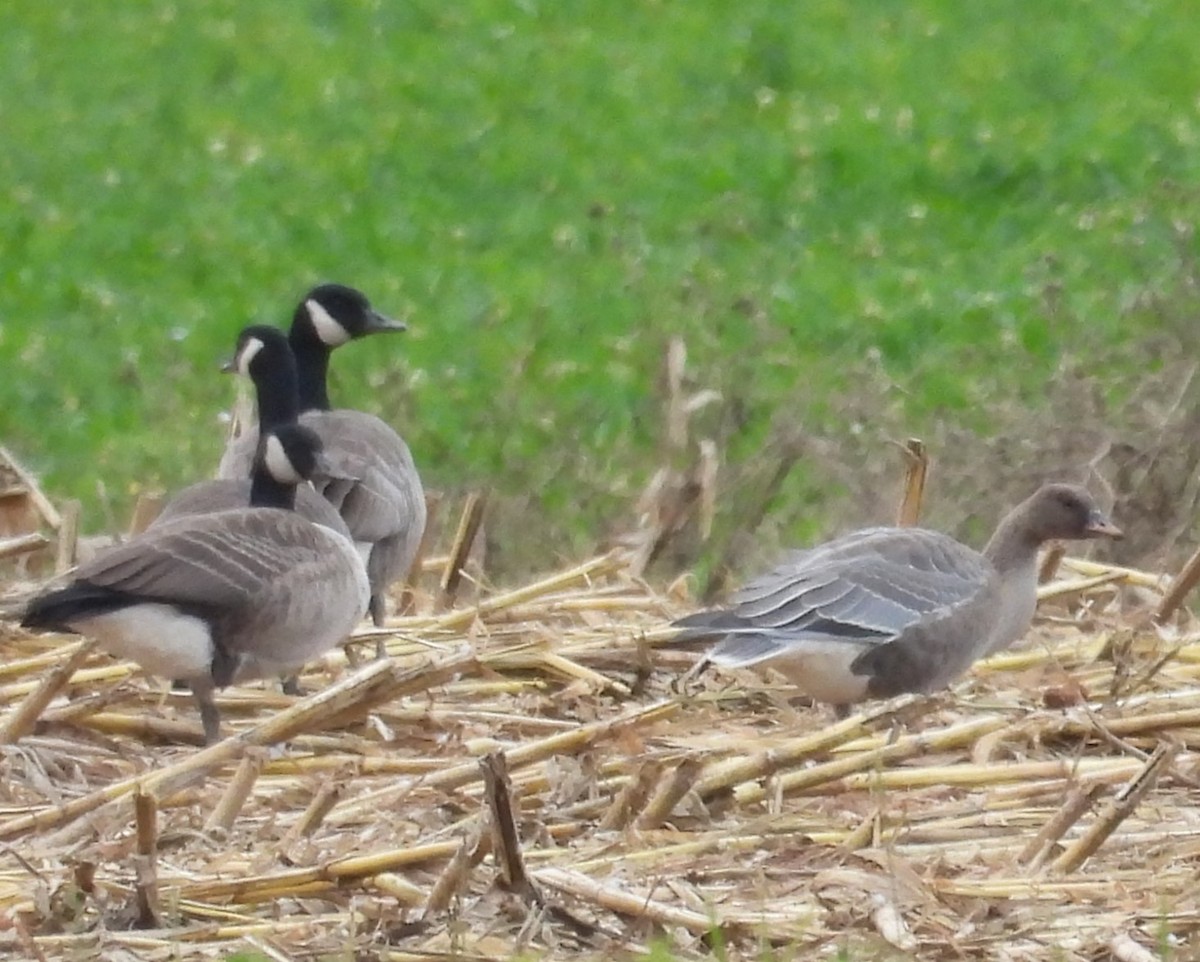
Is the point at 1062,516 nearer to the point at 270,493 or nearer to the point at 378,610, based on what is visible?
the point at 378,610

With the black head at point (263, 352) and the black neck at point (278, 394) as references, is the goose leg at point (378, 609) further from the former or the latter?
the black head at point (263, 352)

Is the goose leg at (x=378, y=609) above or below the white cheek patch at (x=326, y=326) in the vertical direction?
below

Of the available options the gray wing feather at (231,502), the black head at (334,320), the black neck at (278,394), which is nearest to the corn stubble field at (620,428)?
the gray wing feather at (231,502)

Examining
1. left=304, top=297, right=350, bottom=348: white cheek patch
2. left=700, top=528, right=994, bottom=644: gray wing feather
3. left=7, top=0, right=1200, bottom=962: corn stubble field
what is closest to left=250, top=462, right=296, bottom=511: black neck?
left=7, top=0, right=1200, bottom=962: corn stubble field

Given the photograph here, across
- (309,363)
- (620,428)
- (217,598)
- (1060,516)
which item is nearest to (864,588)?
(1060,516)

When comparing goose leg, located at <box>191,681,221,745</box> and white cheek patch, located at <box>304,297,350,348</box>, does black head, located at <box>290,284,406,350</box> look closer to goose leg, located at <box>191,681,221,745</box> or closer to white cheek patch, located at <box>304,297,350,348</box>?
white cheek patch, located at <box>304,297,350,348</box>

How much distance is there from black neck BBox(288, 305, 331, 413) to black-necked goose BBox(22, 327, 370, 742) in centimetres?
214

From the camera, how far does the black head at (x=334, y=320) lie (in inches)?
413

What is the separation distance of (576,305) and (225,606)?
7.02 m

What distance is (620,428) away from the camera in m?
11.6

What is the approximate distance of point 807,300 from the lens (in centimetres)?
1438

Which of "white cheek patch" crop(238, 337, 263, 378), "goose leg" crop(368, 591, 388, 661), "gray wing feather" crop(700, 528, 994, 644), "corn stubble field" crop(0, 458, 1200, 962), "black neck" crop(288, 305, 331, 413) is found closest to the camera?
"corn stubble field" crop(0, 458, 1200, 962)

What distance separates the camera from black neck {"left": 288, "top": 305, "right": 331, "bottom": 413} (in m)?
10.4

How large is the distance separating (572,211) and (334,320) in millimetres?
6322
